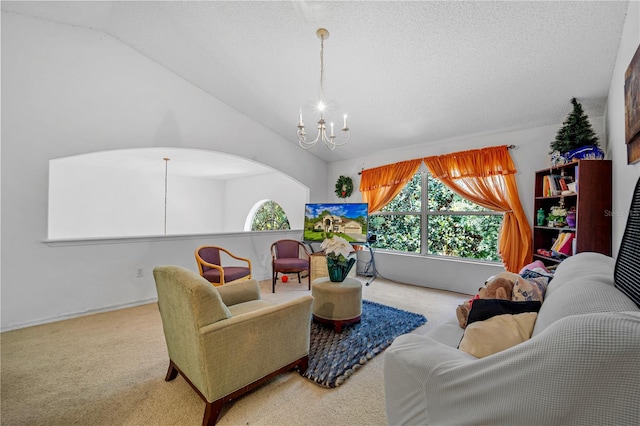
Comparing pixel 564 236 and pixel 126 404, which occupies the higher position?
pixel 564 236

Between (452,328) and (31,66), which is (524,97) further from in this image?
(31,66)

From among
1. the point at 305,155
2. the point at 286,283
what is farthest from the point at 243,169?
the point at 286,283

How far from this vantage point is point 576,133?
2711mm

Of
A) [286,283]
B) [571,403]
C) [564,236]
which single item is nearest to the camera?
[571,403]

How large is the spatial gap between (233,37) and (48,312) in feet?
11.8

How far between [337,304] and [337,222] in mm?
2126

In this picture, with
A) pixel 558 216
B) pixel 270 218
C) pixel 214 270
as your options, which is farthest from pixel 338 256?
pixel 270 218

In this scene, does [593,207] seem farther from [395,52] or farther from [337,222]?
[337,222]

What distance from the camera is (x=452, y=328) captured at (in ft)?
5.83

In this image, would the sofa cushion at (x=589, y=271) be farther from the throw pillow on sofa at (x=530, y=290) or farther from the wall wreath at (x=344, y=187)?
the wall wreath at (x=344, y=187)

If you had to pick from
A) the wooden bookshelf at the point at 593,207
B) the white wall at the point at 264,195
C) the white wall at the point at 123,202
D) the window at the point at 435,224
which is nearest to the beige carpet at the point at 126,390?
the wooden bookshelf at the point at 593,207

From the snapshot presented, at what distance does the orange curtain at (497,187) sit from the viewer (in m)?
3.48

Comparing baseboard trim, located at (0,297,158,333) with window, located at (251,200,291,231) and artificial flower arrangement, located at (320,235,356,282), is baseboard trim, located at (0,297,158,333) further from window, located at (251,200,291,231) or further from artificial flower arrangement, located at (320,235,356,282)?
window, located at (251,200,291,231)

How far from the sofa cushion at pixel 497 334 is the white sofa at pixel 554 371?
0.07 metres
